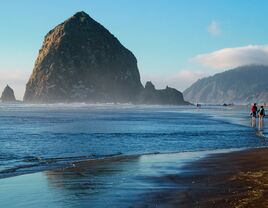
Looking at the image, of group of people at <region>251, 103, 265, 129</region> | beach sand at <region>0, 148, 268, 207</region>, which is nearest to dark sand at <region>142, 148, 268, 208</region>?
beach sand at <region>0, 148, 268, 207</region>

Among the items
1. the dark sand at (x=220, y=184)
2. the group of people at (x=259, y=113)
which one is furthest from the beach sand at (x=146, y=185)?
the group of people at (x=259, y=113)

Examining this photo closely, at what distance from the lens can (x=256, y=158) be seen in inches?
715

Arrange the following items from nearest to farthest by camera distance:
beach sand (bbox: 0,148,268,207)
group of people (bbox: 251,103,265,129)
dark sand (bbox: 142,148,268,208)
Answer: dark sand (bbox: 142,148,268,208), beach sand (bbox: 0,148,268,207), group of people (bbox: 251,103,265,129)

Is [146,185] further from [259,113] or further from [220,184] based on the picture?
[259,113]

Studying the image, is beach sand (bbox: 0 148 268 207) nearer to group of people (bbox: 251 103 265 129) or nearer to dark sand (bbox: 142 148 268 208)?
dark sand (bbox: 142 148 268 208)

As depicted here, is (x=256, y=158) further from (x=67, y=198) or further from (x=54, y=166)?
(x=67, y=198)

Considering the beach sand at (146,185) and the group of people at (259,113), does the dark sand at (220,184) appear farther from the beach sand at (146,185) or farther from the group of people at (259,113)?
the group of people at (259,113)

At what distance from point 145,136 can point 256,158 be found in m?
14.1

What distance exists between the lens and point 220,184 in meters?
12.4

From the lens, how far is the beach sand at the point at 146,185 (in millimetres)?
10273

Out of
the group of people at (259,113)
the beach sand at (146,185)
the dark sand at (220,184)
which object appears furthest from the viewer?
the group of people at (259,113)

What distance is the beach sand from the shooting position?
10273 mm

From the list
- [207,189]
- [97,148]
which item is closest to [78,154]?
[97,148]

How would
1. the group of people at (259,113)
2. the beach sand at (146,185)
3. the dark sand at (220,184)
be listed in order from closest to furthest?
the dark sand at (220,184), the beach sand at (146,185), the group of people at (259,113)
